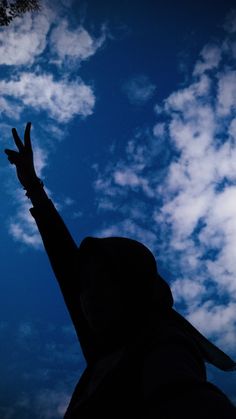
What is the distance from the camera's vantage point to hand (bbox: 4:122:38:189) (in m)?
3.60

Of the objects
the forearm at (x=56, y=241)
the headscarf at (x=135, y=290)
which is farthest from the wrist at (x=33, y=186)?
the headscarf at (x=135, y=290)

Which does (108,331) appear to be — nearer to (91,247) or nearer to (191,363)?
(91,247)

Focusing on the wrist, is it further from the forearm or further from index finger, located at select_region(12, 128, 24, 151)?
index finger, located at select_region(12, 128, 24, 151)

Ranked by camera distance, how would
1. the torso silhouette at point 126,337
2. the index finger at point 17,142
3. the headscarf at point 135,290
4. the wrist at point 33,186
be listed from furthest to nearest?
the index finger at point 17,142 < the wrist at point 33,186 < the headscarf at point 135,290 < the torso silhouette at point 126,337

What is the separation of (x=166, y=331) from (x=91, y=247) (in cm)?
96

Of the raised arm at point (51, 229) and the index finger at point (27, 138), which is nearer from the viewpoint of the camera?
the raised arm at point (51, 229)

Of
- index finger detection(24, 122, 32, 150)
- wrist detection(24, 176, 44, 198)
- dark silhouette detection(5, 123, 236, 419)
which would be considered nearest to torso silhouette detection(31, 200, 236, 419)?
dark silhouette detection(5, 123, 236, 419)

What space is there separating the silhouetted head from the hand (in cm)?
196

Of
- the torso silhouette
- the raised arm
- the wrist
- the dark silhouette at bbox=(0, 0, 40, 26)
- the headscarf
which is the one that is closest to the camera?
the torso silhouette

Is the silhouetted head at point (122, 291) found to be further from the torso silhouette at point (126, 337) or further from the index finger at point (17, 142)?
the index finger at point (17, 142)

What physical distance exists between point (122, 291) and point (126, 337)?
283 mm

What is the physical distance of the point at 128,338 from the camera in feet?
5.83

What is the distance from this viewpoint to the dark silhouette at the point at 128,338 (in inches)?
37.6

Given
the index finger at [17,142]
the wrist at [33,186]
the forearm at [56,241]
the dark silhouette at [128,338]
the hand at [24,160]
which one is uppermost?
the index finger at [17,142]
